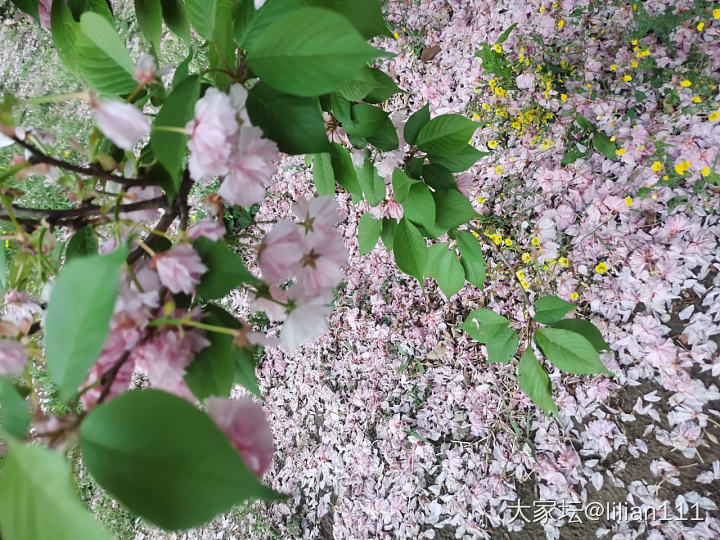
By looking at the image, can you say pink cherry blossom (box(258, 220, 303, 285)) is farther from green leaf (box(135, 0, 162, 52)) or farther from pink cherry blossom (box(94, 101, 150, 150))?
green leaf (box(135, 0, 162, 52))

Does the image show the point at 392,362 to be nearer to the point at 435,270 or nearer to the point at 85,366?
the point at 435,270

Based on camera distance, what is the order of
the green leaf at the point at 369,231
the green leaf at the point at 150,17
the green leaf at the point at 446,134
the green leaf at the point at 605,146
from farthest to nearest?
the green leaf at the point at 605,146, the green leaf at the point at 369,231, the green leaf at the point at 446,134, the green leaf at the point at 150,17

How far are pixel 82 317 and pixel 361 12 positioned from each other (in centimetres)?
42

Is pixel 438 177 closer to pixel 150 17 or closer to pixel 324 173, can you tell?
pixel 324 173

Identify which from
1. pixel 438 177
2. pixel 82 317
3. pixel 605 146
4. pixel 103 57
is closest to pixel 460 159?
pixel 438 177

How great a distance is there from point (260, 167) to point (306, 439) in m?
1.56

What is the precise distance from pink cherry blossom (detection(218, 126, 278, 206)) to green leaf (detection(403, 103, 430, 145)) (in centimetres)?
43

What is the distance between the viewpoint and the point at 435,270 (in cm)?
105

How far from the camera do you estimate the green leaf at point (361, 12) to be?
48cm

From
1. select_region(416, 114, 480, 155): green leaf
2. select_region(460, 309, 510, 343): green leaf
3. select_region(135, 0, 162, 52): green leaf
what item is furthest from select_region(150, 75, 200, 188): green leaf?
select_region(460, 309, 510, 343): green leaf

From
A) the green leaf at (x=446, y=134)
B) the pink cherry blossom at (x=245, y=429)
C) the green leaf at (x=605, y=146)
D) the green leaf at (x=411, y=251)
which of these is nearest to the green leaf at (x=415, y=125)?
the green leaf at (x=446, y=134)

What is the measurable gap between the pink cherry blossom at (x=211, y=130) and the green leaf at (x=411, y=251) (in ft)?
1.52

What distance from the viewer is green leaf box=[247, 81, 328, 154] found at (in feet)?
1.26

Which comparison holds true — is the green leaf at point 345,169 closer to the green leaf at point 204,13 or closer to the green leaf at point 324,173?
the green leaf at point 324,173
